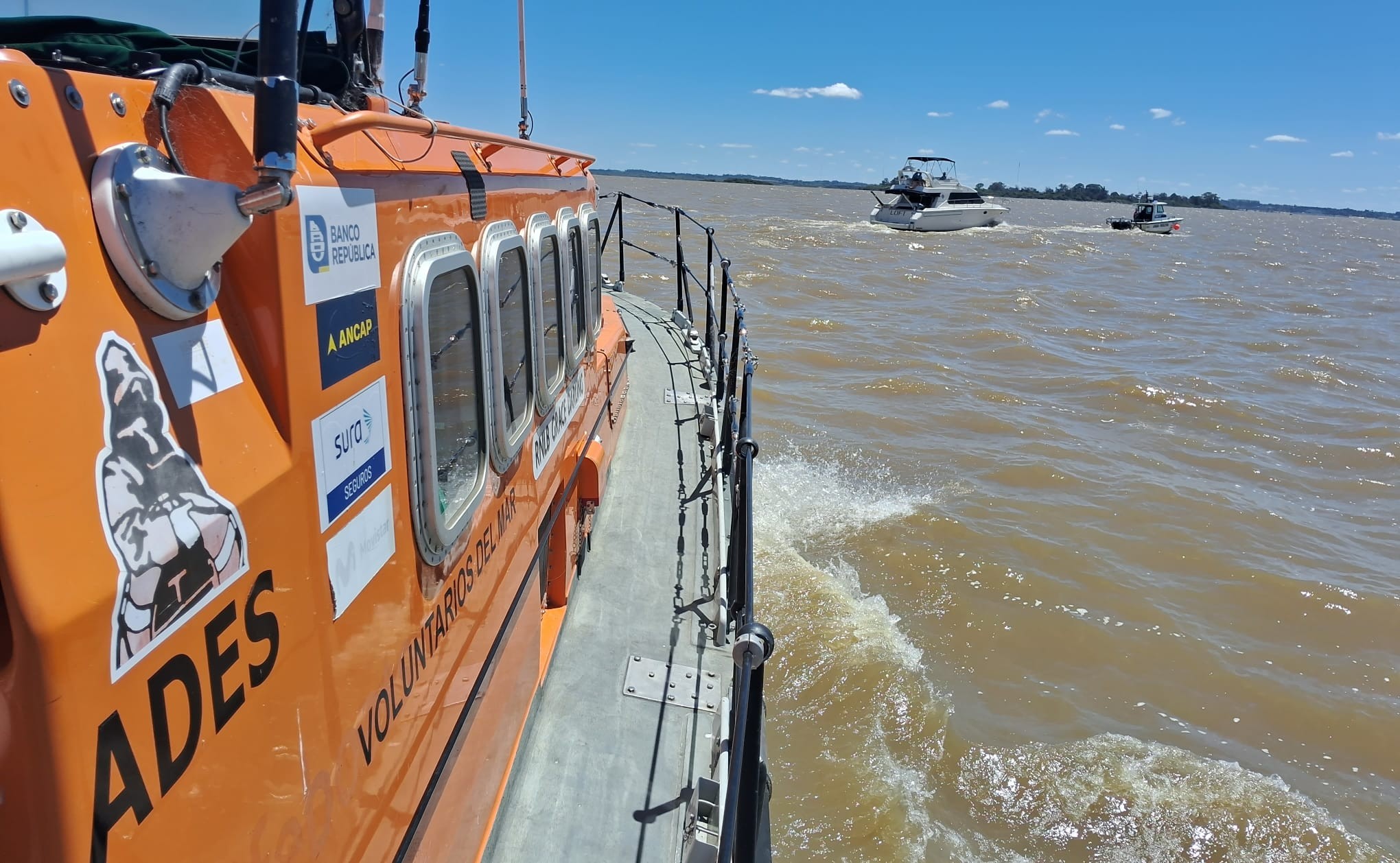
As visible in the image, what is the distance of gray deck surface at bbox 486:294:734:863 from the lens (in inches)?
109

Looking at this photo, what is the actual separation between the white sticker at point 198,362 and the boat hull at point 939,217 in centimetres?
4596

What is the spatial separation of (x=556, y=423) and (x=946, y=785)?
138 inches

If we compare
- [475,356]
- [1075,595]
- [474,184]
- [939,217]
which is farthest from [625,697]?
[939,217]

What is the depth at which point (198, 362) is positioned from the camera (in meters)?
1.22

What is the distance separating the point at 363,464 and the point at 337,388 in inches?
7.6

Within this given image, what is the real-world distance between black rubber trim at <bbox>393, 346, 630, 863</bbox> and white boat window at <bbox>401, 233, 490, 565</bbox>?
541 mm

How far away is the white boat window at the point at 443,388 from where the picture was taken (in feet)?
6.44

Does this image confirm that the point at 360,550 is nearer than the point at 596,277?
Yes

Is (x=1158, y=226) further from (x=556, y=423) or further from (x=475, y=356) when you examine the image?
(x=475, y=356)

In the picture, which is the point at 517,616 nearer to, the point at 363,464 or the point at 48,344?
the point at 363,464

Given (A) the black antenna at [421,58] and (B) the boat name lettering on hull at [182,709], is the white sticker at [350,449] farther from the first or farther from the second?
(A) the black antenna at [421,58]

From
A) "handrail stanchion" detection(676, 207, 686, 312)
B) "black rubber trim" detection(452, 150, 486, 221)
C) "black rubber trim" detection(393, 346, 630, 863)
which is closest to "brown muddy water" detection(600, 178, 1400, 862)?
"handrail stanchion" detection(676, 207, 686, 312)

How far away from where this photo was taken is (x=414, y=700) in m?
2.01

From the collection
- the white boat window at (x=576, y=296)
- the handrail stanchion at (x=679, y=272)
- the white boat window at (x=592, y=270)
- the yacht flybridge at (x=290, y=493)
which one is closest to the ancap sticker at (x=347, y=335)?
the yacht flybridge at (x=290, y=493)
